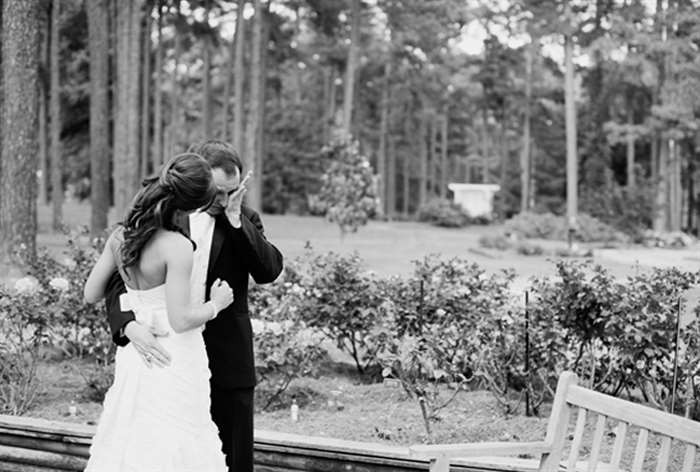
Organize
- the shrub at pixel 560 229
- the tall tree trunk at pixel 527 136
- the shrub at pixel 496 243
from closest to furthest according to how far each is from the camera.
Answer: the shrub at pixel 496 243 → the shrub at pixel 560 229 → the tall tree trunk at pixel 527 136

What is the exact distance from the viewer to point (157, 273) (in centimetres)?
323

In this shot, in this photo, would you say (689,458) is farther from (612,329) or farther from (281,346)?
(281,346)

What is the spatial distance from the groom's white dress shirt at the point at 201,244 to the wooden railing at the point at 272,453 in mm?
1256

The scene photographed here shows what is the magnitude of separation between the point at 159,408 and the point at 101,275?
504 mm

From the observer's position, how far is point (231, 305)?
3.61 metres

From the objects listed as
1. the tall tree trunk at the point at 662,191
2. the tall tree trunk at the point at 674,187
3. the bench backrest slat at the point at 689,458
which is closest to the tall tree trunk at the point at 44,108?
the tall tree trunk at the point at 662,191

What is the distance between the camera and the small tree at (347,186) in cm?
2494

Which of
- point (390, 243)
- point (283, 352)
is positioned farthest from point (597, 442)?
point (390, 243)

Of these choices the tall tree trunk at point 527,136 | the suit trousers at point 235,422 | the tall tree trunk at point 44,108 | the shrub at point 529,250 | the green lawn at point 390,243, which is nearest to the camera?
the suit trousers at point 235,422

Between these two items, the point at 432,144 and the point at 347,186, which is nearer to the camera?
the point at 347,186

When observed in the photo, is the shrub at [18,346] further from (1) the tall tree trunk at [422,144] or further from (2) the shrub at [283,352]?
(1) the tall tree trunk at [422,144]

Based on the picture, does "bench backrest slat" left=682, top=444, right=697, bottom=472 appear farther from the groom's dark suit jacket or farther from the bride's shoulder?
the bride's shoulder

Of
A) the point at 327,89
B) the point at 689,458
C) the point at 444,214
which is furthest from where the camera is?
the point at 327,89

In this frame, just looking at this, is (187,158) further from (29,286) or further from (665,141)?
(665,141)
